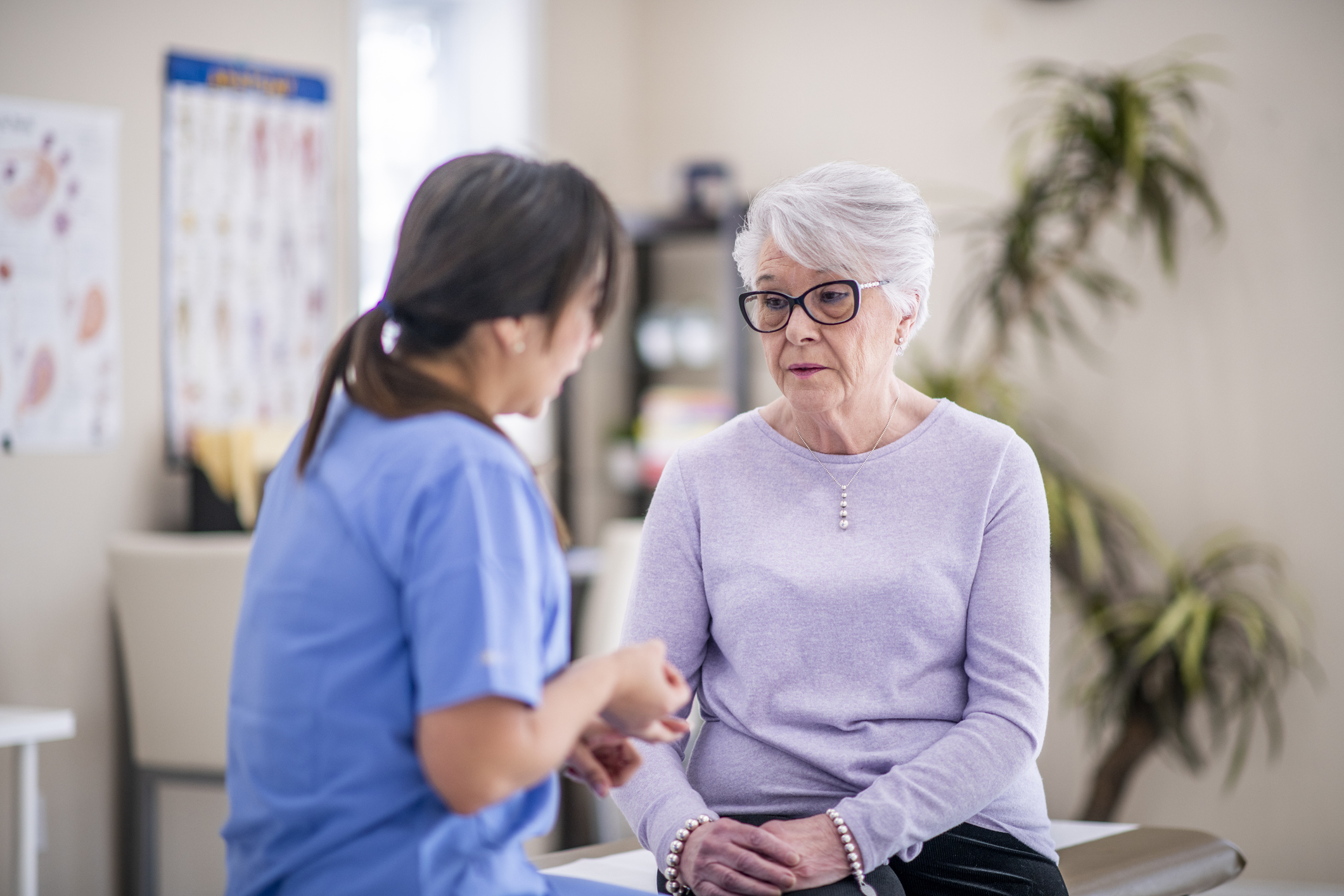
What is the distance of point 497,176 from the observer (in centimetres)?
102

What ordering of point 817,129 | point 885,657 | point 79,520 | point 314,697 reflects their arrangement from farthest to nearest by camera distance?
point 817,129
point 79,520
point 885,657
point 314,697

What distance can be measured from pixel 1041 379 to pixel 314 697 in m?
3.08

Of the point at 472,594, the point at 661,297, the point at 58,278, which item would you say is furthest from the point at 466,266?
the point at 661,297

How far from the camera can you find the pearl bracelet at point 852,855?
1.33 meters

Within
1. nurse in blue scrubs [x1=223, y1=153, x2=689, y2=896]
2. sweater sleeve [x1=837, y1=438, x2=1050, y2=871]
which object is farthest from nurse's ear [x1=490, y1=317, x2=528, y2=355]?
sweater sleeve [x1=837, y1=438, x2=1050, y2=871]

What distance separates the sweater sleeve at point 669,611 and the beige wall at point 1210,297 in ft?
7.67

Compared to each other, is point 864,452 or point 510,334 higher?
point 510,334

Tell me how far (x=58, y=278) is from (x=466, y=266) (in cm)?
227

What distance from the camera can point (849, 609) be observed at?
1448mm

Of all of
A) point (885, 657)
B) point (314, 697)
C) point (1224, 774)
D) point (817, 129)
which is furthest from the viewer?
point (817, 129)

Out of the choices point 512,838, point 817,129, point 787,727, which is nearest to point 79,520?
point 787,727

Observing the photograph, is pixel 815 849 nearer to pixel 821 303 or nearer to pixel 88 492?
pixel 821 303

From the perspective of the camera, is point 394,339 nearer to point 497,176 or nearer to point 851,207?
point 497,176

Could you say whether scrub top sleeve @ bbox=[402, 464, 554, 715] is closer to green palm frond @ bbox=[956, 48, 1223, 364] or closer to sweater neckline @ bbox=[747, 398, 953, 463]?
sweater neckline @ bbox=[747, 398, 953, 463]
